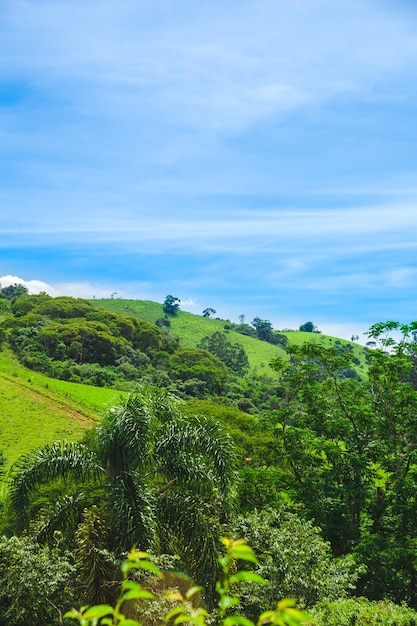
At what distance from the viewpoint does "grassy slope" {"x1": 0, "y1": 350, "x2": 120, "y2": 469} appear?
4231 centimetres

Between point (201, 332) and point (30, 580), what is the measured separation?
392 ft

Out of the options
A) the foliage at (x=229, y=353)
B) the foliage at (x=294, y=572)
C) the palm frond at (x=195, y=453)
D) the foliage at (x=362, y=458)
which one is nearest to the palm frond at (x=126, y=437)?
the palm frond at (x=195, y=453)

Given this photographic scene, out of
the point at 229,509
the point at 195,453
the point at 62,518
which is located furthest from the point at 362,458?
the point at 62,518

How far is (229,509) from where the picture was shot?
14055 mm

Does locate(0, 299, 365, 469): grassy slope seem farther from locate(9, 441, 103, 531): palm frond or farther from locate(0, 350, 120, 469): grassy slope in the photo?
locate(9, 441, 103, 531): palm frond

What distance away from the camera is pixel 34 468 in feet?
45.2

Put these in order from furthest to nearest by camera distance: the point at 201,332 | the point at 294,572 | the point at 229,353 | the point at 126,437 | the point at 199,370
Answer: the point at 201,332 → the point at 229,353 → the point at 199,370 → the point at 294,572 → the point at 126,437

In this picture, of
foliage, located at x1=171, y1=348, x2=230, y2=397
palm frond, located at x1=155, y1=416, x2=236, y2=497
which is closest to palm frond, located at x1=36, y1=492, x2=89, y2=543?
palm frond, located at x1=155, y1=416, x2=236, y2=497

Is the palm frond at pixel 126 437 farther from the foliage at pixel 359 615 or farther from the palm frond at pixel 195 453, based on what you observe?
the foliage at pixel 359 615

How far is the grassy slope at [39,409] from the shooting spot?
139 feet

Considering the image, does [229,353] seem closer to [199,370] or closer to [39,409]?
[199,370]

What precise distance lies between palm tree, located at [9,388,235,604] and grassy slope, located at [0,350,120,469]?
82.0ft

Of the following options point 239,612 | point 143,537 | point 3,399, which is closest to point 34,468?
point 143,537

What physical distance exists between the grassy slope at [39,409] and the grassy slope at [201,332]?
5477 centimetres
